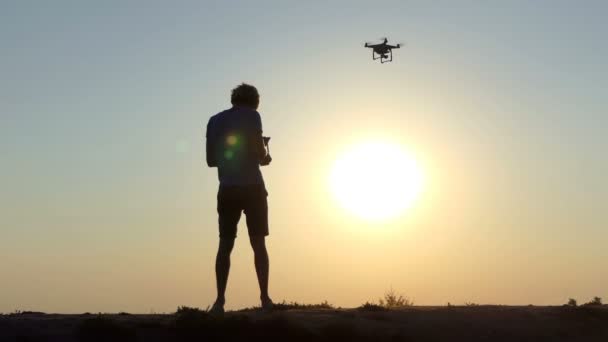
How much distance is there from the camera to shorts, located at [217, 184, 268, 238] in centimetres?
1245

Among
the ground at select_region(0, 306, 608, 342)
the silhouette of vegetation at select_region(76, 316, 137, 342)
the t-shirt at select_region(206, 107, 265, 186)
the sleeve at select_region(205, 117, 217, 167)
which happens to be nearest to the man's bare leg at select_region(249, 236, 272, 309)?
the ground at select_region(0, 306, 608, 342)

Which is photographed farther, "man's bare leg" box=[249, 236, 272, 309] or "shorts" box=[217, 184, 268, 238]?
"man's bare leg" box=[249, 236, 272, 309]

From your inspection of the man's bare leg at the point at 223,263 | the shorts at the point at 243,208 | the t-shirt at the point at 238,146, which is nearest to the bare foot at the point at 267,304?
the man's bare leg at the point at 223,263

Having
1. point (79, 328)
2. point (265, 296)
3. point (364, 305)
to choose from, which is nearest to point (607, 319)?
point (364, 305)

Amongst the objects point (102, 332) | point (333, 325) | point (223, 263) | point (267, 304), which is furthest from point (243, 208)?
point (102, 332)

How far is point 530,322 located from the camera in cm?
1268

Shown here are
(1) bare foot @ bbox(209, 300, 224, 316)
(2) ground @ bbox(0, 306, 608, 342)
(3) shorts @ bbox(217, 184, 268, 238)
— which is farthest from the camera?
(3) shorts @ bbox(217, 184, 268, 238)

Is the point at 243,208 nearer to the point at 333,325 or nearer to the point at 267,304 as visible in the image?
the point at 267,304

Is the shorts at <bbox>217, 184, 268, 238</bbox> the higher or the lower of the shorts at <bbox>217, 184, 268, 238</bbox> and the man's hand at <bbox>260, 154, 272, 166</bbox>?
the lower

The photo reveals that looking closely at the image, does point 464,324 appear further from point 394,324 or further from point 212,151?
point 212,151

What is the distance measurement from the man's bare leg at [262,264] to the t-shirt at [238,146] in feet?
2.51

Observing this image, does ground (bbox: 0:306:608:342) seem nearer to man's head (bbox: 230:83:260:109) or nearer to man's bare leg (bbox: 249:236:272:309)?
man's bare leg (bbox: 249:236:272:309)

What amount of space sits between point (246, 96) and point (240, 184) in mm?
1178

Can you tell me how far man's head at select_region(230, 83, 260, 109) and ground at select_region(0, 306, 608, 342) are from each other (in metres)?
2.67
